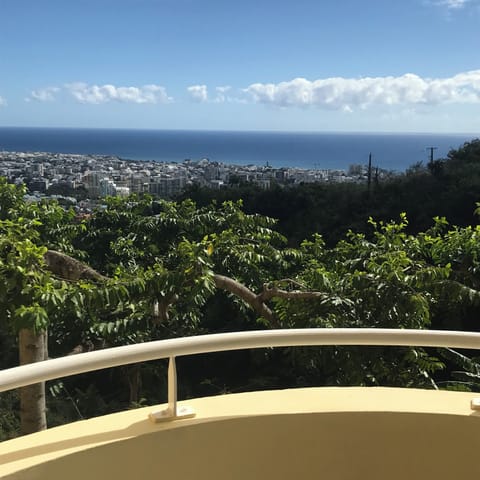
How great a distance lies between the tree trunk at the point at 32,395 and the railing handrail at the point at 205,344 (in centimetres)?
188

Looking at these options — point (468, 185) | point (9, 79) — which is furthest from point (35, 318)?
point (468, 185)

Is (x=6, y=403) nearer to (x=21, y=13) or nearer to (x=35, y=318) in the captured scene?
(x=35, y=318)

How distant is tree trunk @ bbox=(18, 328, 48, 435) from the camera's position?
378 centimetres

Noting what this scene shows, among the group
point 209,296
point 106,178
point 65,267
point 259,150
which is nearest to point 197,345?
point 209,296

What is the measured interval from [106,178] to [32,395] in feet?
23.0

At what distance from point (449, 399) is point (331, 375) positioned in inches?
112

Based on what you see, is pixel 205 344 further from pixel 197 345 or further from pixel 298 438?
pixel 298 438

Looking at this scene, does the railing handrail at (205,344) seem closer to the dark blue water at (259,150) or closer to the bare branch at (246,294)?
the bare branch at (246,294)

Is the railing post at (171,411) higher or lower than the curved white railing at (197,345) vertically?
lower

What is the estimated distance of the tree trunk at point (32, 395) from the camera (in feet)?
12.4

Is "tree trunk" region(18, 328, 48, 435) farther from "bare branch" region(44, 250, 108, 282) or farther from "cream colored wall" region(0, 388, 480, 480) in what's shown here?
"cream colored wall" region(0, 388, 480, 480)

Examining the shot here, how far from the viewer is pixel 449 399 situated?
2.31 m

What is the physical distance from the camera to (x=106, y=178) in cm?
1070

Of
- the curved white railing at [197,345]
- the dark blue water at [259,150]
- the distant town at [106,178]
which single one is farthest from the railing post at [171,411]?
the dark blue water at [259,150]
